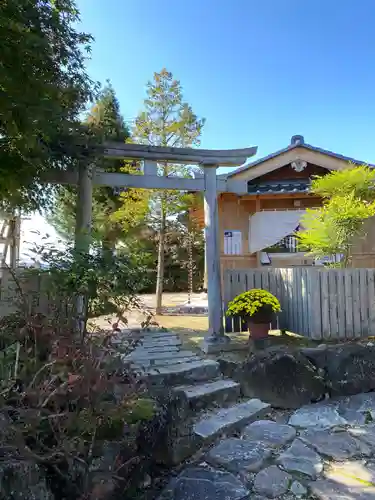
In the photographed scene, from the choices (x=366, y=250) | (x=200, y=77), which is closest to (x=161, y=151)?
(x=200, y=77)

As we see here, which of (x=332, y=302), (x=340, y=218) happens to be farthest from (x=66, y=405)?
(x=340, y=218)

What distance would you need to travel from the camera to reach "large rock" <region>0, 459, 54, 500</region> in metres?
1.18

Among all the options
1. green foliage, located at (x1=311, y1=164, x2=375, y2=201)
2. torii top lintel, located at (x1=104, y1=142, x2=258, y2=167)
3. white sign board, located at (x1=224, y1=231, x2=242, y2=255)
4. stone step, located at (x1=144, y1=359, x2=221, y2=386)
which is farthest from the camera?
white sign board, located at (x1=224, y1=231, x2=242, y2=255)

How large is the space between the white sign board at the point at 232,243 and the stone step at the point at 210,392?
18.4 feet

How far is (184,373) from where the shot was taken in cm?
337

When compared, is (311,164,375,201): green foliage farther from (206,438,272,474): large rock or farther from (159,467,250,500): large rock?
(159,467,250,500): large rock

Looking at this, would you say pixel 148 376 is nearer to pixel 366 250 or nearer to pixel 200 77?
pixel 200 77

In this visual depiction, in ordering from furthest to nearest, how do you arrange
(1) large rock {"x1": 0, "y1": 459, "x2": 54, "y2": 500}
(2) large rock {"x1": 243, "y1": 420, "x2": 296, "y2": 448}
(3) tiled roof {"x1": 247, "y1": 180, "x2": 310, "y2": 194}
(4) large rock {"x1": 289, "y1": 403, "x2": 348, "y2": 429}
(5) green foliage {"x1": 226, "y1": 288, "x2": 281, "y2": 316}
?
(3) tiled roof {"x1": 247, "y1": 180, "x2": 310, "y2": 194}
(5) green foliage {"x1": 226, "y1": 288, "x2": 281, "y2": 316}
(4) large rock {"x1": 289, "y1": 403, "x2": 348, "y2": 429}
(2) large rock {"x1": 243, "y1": 420, "x2": 296, "y2": 448}
(1) large rock {"x1": 0, "y1": 459, "x2": 54, "y2": 500}

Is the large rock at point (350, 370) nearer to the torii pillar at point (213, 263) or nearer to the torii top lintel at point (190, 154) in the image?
the torii pillar at point (213, 263)

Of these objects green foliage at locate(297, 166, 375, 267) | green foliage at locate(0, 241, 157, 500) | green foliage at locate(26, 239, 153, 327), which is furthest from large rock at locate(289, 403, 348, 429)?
green foliage at locate(297, 166, 375, 267)

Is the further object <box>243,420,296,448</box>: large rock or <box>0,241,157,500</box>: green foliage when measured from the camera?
<box>243,420,296,448</box>: large rock

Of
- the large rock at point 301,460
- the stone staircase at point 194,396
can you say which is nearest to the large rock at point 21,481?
the stone staircase at point 194,396

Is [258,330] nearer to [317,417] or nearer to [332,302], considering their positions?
[332,302]

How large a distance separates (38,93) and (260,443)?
3.59 metres
